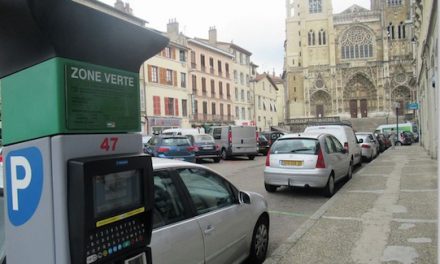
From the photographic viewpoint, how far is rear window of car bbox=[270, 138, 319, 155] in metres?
9.79

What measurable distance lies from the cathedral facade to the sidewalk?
63.9 m

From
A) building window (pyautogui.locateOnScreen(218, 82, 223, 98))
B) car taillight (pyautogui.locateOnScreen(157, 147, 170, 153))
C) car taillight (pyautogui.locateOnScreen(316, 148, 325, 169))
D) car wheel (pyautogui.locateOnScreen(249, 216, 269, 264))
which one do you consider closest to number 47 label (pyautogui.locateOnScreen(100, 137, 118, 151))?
car wheel (pyautogui.locateOnScreen(249, 216, 269, 264))

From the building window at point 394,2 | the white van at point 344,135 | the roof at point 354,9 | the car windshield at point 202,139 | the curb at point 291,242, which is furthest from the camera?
the roof at point 354,9

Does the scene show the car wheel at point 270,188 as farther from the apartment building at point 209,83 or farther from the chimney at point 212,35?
the chimney at point 212,35

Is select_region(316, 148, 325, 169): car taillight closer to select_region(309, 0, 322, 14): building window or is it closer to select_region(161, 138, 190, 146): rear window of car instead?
select_region(161, 138, 190, 146): rear window of car

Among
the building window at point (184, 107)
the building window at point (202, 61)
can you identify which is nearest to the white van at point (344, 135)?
the building window at point (184, 107)

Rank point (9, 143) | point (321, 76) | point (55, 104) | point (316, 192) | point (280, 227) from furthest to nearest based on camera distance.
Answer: point (321, 76) < point (316, 192) < point (280, 227) < point (9, 143) < point (55, 104)

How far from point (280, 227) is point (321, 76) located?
67719 mm

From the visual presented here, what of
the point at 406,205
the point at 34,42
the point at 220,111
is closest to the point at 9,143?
the point at 34,42

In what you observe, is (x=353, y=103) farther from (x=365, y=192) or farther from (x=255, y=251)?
(x=255, y=251)

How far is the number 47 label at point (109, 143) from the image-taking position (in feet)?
6.19

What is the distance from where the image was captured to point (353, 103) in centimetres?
7144

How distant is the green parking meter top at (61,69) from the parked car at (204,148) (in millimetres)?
18467

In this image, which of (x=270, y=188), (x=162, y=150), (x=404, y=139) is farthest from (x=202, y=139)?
(x=404, y=139)
